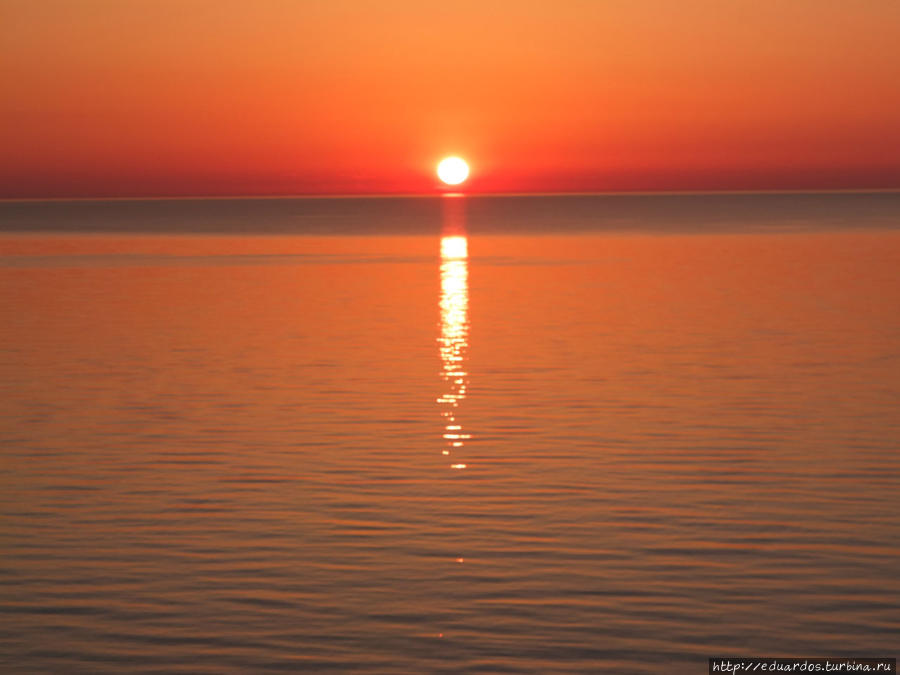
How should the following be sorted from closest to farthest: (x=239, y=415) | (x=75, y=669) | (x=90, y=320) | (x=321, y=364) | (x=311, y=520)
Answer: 1. (x=75, y=669)
2. (x=311, y=520)
3. (x=239, y=415)
4. (x=321, y=364)
5. (x=90, y=320)

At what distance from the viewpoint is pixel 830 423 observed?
21.0 meters

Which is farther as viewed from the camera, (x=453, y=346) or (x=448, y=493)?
(x=453, y=346)

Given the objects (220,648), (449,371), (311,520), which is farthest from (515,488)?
(449,371)

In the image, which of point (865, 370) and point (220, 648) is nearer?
point (220, 648)

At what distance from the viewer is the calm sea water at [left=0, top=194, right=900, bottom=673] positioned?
1144cm

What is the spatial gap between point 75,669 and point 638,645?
3857 millimetres

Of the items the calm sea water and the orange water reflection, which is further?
the orange water reflection

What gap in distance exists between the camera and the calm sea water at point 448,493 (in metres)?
11.4

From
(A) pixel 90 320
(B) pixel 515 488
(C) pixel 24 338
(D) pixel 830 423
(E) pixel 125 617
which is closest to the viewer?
(E) pixel 125 617

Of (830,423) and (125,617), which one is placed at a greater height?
(830,423)

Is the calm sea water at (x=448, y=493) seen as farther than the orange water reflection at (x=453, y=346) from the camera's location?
No

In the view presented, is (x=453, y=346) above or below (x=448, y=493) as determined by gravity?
above

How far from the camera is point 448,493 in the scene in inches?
648

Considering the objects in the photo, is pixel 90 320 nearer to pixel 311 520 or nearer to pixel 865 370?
pixel 865 370
